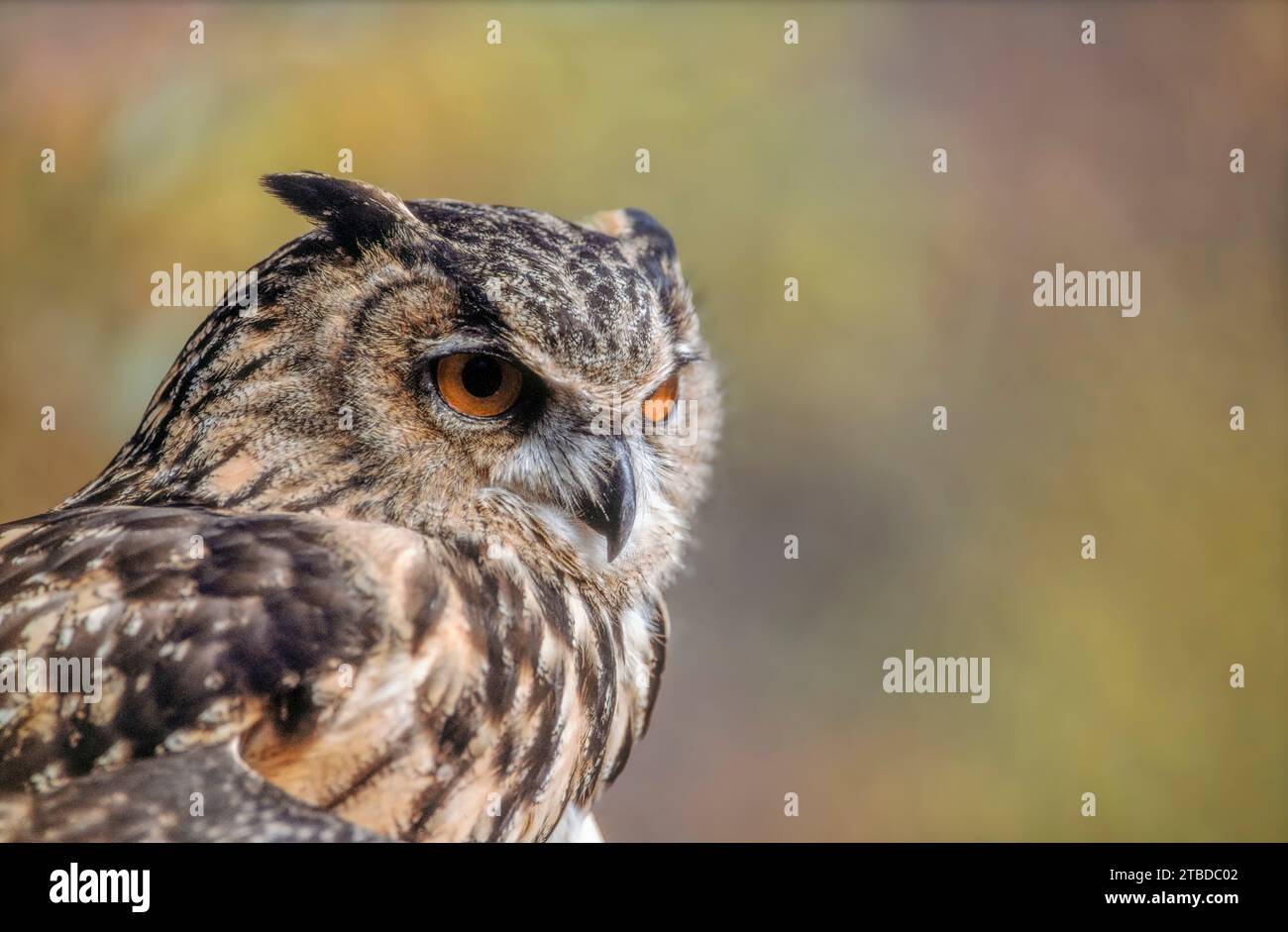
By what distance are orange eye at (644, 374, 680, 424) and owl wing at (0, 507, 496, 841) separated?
1.51 ft

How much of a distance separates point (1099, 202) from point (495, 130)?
2259 mm

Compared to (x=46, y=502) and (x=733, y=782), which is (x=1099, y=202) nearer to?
(x=733, y=782)

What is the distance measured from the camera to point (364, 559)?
1194 millimetres

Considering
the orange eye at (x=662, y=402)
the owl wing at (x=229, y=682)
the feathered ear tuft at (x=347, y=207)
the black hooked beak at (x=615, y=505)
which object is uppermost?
the feathered ear tuft at (x=347, y=207)

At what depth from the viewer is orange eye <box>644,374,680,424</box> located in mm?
1541

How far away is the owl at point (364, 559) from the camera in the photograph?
3.68ft

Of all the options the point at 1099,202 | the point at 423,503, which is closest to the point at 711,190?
the point at 1099,202

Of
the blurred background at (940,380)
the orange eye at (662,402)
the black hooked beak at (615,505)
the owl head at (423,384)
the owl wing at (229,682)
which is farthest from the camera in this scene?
the blurred background at (940,380)

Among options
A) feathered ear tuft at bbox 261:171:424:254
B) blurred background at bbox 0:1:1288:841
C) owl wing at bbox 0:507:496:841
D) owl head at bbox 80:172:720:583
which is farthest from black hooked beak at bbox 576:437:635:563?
blurred background at bbox 0:1:1288:841

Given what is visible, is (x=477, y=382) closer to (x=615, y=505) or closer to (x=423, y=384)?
(x=423, y=384)

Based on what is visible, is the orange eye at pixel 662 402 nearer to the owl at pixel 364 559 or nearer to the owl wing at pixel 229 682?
the owl at pixel 364 559

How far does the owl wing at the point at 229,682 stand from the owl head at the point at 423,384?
0.34ft

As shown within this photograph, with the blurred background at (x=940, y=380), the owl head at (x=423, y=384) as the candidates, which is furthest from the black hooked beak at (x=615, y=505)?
the blurred background at (x=940, y=380)
